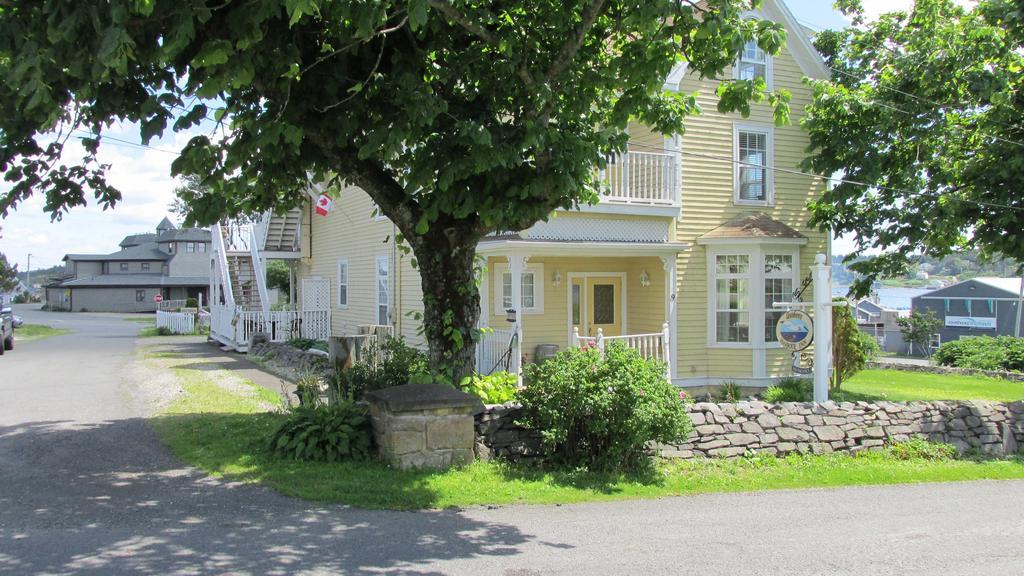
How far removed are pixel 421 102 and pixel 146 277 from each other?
69.3 meters

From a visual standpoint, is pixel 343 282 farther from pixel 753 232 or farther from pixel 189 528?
pixel 189 528

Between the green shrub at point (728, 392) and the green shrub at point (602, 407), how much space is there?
6312mm

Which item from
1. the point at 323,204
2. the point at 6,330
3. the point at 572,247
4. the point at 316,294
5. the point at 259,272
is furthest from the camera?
the point at 316,294

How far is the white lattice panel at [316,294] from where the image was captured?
23.4 meters

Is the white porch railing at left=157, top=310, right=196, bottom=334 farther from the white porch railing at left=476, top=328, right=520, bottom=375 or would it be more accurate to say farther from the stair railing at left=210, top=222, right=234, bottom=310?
the white porch railing at left=476, top=328, right=520, bottom=375

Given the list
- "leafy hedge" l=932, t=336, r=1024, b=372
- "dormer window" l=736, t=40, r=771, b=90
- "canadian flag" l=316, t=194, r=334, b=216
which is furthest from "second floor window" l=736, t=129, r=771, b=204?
"canadian flag" l=316, t=194, r=334, b=216

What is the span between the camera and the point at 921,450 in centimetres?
1001

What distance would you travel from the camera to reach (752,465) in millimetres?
8945

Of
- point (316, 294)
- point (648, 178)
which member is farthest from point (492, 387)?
point (316, 294)

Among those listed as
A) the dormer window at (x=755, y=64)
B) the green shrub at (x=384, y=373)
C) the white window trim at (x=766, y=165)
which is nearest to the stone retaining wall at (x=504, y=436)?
the green shrub at (x=384, y=373)

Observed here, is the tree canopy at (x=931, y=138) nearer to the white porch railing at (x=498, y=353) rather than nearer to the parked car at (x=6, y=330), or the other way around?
the white porch railing at (x=498, y=353)

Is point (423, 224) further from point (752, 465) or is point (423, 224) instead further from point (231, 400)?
point (231, 400)

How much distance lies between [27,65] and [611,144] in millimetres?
5851

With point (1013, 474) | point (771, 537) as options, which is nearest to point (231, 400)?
point (771, 537)
